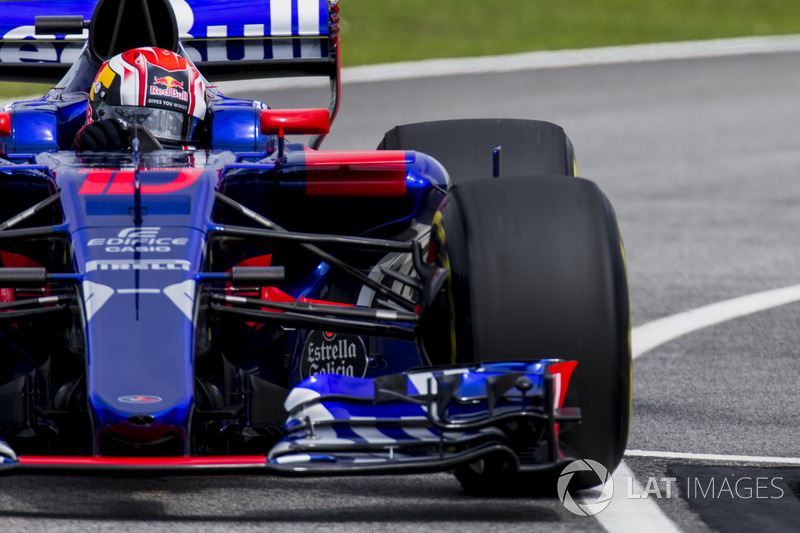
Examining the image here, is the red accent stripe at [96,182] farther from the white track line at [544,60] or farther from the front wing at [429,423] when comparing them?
the white track line at [544,60]

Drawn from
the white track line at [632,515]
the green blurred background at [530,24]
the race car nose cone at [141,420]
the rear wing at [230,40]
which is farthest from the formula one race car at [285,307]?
the green blurred background at [530,24]

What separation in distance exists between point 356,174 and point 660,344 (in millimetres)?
2750

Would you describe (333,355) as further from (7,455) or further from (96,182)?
(7,455)

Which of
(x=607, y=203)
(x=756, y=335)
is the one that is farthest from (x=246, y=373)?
(x=756, y=335)

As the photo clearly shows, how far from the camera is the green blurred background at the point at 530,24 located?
1983 centimetres

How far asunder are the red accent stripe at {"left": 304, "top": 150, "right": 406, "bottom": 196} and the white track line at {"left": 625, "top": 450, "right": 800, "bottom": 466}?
1229mm

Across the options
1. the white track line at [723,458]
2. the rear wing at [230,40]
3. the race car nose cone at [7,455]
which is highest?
the rear wing at [230,40]

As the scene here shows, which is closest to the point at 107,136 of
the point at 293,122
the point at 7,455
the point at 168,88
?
the point at 168,88

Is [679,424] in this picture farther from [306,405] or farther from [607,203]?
[306,405]

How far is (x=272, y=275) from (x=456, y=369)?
0.67m

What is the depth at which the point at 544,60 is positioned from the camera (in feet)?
60.3

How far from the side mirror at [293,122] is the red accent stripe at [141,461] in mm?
1738

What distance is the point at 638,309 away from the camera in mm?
8031
